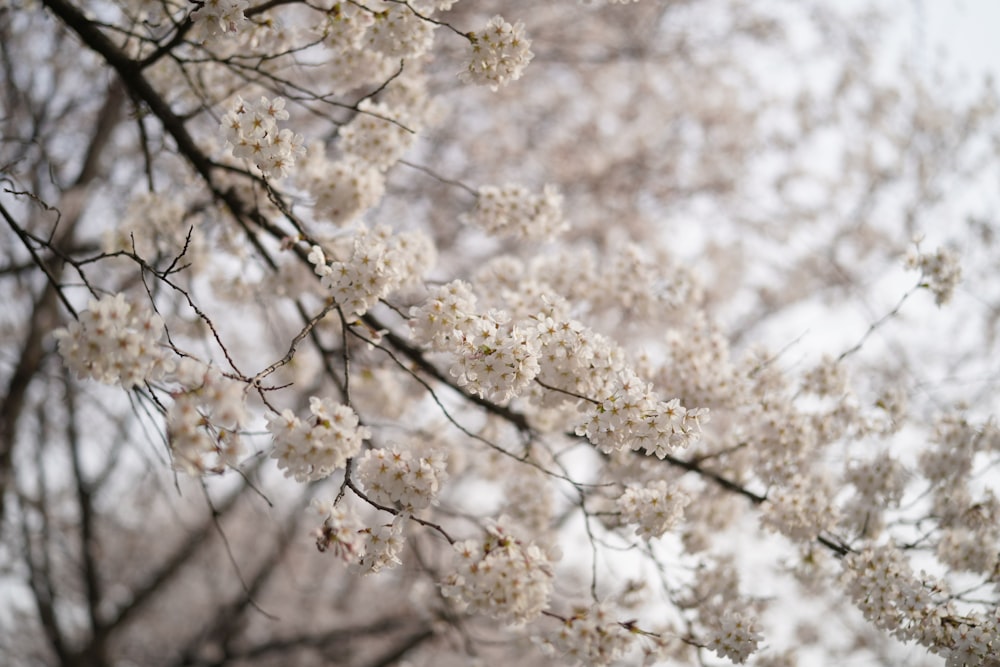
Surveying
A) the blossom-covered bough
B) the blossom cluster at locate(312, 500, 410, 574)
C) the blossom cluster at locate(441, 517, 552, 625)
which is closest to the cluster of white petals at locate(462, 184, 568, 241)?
the blossom-covered bough

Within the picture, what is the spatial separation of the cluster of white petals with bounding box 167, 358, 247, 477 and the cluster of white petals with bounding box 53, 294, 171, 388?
0.31ft

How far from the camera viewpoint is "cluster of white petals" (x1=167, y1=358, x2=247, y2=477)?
6.79 feet

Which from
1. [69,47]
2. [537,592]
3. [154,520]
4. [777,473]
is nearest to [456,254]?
[69,47]

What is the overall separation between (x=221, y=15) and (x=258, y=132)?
1.44 feet

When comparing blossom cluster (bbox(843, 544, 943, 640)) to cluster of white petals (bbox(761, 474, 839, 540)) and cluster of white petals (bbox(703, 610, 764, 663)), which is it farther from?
cluster of white petals (bbox(703, 610, 764, 663))

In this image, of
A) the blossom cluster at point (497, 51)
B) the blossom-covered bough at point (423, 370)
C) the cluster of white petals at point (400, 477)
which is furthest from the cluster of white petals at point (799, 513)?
the blossom cluster at point (497, 51)

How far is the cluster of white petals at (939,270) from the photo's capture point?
365 centimetres

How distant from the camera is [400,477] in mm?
2592

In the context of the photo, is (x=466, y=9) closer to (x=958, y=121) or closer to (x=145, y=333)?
(x=145, y=333)

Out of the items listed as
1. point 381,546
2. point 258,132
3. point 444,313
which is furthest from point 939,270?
point 258,132

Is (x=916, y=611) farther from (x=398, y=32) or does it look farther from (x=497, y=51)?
(x=398, y=32)

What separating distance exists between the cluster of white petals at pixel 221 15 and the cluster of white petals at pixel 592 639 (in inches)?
108

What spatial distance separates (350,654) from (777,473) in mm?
5913

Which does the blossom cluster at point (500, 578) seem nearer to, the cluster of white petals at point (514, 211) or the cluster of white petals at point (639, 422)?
the cluster of white petals at point (639, 422)
